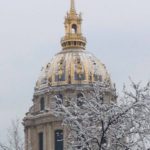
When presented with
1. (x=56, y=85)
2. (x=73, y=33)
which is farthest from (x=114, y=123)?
(x=73, y=33)

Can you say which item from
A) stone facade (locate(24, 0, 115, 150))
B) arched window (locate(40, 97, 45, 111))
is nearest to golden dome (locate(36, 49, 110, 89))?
stone facade (locate(24, 0, 115, 150))

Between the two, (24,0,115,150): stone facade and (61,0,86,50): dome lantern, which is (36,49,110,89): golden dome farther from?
(61,0,86,50): dome lantern

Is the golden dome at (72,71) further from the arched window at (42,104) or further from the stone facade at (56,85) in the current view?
the arched window at (42,104)

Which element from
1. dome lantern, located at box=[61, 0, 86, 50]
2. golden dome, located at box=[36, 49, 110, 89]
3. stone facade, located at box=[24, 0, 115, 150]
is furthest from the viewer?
dome lantern, located at box=[61, 0, 86, 50]

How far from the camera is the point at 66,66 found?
274ft

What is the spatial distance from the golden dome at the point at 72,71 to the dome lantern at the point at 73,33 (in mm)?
2380

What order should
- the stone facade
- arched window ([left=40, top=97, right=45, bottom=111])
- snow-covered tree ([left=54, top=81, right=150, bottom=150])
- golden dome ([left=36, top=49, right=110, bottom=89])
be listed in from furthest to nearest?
arched window ([left=40, top=97, right=45, bottom=111])
golden dome ([left=36, top=49, right=110, bottom=89])
the stone facade
snow-covered tree ([left=54, top=81, right=150, bottom=150])

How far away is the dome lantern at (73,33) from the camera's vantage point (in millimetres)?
87188

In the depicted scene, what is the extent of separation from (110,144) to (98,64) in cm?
6648

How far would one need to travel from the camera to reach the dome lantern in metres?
87.2

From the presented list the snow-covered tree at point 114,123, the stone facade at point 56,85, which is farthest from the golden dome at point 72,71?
the snow-covered tree at point 114,123

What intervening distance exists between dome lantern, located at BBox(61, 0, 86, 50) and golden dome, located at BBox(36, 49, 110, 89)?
2.38 m

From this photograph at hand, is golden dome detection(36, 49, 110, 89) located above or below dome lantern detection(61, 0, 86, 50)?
below

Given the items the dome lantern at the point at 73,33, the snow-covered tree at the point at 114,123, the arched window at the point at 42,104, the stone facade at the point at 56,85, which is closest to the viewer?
the snow-covered tree at the point at 114,123
